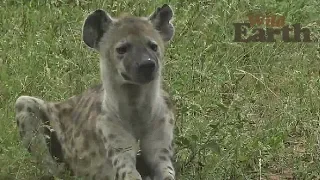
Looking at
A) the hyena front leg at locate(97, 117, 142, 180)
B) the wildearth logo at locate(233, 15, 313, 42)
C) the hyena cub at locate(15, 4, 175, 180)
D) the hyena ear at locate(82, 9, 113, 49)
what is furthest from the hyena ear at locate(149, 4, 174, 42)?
the wildearth logo at locate(233, 15, 313, 42)

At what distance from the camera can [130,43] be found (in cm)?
587

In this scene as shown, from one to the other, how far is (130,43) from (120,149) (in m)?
0.70

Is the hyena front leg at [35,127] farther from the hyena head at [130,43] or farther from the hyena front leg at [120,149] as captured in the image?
the hyena head at [130,43]

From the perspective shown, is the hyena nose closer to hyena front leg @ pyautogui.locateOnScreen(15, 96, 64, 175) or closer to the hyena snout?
the hyena snout

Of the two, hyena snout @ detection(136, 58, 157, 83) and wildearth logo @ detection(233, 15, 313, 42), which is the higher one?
hyena snout @ detection(136, 58, 157, 83)

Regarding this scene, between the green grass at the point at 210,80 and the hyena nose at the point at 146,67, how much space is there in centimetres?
92

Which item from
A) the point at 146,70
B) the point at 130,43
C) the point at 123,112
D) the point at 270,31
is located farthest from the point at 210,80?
the point at 146,70

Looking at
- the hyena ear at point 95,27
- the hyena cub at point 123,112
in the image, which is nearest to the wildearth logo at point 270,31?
the hyena cub at point 123,112

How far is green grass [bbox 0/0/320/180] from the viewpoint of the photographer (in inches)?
257

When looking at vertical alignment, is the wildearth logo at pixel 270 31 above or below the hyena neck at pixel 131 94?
below

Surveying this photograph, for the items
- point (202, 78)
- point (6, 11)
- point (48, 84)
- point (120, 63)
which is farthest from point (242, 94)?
point (6, 11)

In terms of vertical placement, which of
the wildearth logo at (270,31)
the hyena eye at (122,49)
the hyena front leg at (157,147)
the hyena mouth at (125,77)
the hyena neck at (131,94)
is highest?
the hyena eye at (122,49)

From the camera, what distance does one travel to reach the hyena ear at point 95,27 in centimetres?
616

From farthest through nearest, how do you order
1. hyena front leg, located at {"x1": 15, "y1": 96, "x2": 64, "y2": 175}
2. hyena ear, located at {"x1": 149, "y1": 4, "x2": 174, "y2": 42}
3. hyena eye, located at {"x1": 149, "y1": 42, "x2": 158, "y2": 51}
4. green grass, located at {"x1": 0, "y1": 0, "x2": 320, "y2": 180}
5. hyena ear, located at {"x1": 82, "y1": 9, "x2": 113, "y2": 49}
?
green grass, located at {"x1": 0, "y1": 0, "x2": 320, "y2": 180}
hyena front leg, located at {"x1": 15, "y1": 96, "x2": 64, "y2": 175}
hyena ear, located at {"x1": 149, "y1": 4, "x2": 174, "y2": 42}
hyena ear, located at {"x1": 82, "y1": 9, "x2": 113, "y2": 49}
hyena eye, located at {"x1": 149, "y1": 42, "x2": 158, "y2": 51}
